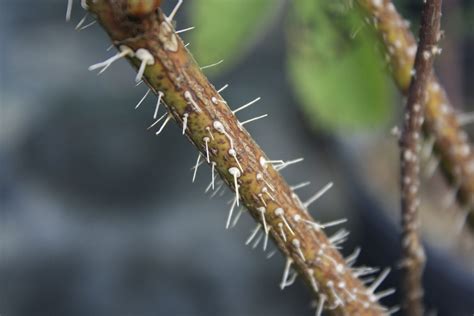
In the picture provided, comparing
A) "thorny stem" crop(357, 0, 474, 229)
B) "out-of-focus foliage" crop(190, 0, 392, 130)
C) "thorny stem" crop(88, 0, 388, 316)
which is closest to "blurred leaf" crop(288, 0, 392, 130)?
"out-of-focus foliage" crop(190, 0, 392, 130)

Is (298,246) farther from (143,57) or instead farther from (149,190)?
(149,190)

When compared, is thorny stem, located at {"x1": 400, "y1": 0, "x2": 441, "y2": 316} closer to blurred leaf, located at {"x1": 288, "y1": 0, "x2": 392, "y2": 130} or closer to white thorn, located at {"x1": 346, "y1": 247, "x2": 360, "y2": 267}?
white thorn, located at {"x1": 346, "y1": 247, "x2": 360, "y2": 267}

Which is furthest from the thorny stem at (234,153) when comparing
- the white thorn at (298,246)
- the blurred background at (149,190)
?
the blurred background at (149,190)

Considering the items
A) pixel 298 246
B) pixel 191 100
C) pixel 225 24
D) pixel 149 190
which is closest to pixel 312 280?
pixel 298 246

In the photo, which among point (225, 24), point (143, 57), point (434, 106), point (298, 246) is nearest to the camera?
point (143, 57)

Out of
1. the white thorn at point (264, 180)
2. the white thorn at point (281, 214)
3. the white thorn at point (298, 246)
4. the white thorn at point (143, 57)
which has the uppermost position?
Answer: the white thorn at point (143, 57)

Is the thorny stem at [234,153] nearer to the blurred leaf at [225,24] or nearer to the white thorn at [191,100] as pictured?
the white thorn at [191,100]
